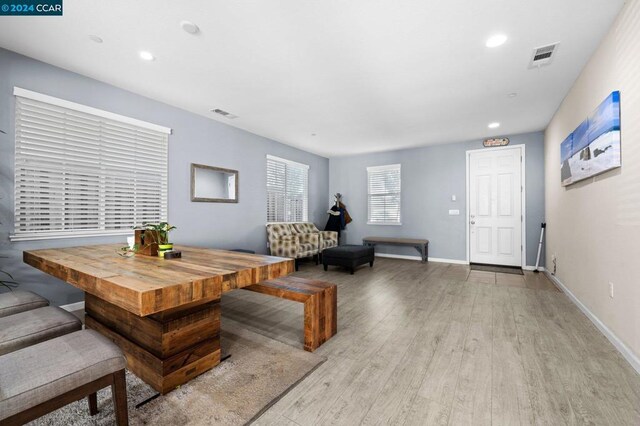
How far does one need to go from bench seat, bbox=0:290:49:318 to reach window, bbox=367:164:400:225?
238 inches

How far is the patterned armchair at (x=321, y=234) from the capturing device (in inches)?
227

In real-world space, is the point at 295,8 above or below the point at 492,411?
above

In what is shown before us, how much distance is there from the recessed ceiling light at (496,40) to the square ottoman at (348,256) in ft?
11.3

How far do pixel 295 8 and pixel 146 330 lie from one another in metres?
2.48

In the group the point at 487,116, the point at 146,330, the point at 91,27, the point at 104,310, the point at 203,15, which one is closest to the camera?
the point at 146,330


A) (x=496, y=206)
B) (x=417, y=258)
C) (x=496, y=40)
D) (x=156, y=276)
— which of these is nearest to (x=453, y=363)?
(x=156, y=276)

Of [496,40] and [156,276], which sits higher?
[496,40]

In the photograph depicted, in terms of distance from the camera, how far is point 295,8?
206 centimetres

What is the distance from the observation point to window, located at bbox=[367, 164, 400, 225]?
6.64 meters

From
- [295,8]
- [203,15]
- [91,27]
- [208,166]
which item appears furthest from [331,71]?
[208,166]

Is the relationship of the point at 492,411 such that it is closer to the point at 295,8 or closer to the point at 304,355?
the point at 304,355

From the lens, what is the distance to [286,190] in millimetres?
6172

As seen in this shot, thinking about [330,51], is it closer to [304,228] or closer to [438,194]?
[304,228]

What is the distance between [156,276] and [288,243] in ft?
12.5
